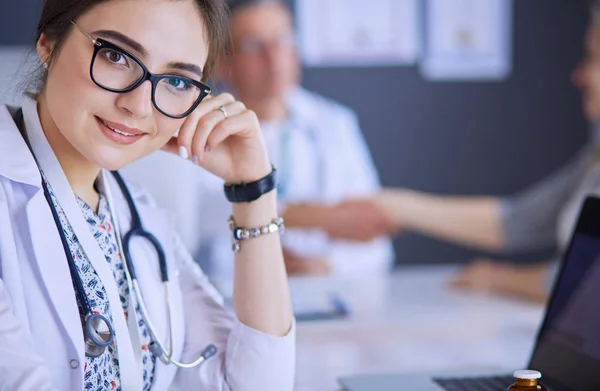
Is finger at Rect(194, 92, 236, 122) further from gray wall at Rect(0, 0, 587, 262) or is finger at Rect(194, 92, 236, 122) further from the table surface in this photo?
gray wall at Rect(0, 0, 587, 262)

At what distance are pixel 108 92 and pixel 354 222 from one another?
2.77 m

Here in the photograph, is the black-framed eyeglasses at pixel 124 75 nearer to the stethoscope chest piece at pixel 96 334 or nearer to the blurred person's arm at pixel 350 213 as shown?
the stethoscope chest piece at pixel 96 334

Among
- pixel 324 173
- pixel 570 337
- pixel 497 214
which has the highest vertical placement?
pixel 570 337

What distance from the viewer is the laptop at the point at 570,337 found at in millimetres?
1171

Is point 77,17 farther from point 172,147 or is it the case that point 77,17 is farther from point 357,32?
point 357,32

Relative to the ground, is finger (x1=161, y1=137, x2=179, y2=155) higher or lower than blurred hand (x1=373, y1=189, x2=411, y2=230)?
higher

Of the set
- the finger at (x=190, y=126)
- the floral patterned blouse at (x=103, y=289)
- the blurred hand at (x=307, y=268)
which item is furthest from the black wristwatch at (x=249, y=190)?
the blurred hand at (x=307, y=268)

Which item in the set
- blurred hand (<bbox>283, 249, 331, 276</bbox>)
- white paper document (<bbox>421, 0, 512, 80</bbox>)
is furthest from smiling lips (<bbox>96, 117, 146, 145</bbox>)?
white paper document (<bbox>421, 0, 512, 80</bbox>)

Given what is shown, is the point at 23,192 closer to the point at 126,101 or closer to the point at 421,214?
the point at 126,101

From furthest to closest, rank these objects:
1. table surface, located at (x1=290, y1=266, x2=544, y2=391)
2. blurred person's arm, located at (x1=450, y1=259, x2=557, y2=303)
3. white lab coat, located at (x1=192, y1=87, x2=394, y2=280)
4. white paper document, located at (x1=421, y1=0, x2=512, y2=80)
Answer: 1. white paper document, located at (x1=421, y1=0, x2=512, y2=80)
2. white lab coat, located at (x1=192, y1=87, x2=394, y2=280)
3. blurred person's arm, located at (x1=450, y1=259, x2=557, y2=303)
4. table surface, located at (x1=290, y1=266, x2=544, y2=391)

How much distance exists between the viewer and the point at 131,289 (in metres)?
1.19

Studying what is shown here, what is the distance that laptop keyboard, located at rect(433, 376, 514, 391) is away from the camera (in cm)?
126

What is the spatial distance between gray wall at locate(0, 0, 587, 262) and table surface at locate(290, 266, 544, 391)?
1.90 meters

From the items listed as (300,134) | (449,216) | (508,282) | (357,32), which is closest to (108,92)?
(508,282)
